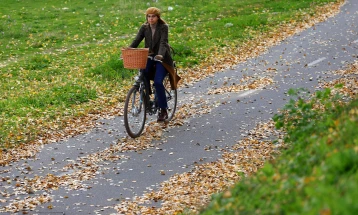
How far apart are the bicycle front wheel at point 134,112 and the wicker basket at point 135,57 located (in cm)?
45

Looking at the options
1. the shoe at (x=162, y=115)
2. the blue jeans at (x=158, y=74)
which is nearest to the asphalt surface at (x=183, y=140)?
the shoe at (x=162, y=115)

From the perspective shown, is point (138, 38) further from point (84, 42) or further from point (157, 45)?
point (84, 42)

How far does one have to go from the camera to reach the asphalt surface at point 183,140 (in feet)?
26.8

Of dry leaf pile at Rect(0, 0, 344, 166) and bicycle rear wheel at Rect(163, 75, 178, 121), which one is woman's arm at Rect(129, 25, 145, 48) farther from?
dry leaf pile at Rect(0, 0, 344, 166)

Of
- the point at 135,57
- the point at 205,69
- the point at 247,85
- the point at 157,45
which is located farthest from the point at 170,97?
the point at 205,69

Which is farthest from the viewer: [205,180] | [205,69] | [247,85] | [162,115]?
[205,69]

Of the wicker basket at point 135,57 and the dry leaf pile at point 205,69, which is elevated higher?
the wicker basket at point 135,57

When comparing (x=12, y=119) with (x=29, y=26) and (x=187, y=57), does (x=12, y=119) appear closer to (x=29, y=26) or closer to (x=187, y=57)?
(x=187, y=57)

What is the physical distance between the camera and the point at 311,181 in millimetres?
4234

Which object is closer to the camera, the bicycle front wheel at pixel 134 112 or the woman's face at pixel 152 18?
the bicycle front wheel at pixel 134 112

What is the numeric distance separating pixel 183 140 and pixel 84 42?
12009 mm

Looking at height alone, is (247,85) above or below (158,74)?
below

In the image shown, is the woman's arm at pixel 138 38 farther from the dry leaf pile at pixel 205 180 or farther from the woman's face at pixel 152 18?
the dry leaf pile at pixel 205 180

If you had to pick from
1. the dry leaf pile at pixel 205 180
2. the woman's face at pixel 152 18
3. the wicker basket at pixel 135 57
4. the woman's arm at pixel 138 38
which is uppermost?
the woman's face at pixel 152 18
